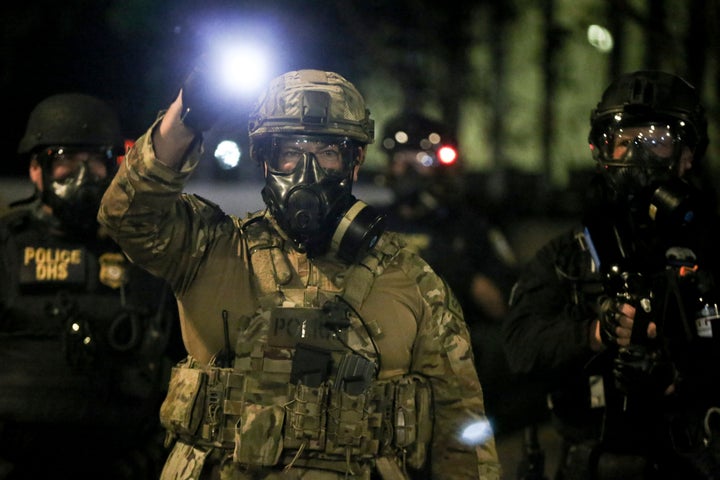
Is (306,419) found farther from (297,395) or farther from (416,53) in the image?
(416,53)

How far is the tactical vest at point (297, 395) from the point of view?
13.0 feet

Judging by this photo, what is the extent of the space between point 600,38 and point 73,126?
9.24 metres

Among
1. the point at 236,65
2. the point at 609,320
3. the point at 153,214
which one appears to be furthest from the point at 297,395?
the point at 609,320

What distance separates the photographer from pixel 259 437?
3.92 m

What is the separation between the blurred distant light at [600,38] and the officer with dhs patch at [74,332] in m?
8.72

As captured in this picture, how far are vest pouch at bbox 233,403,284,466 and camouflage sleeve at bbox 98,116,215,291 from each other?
515mm

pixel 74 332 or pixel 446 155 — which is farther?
pixel 446 155

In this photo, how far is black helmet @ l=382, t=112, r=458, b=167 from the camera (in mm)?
8773

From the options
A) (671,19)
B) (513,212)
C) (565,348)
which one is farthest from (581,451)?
(513,212)

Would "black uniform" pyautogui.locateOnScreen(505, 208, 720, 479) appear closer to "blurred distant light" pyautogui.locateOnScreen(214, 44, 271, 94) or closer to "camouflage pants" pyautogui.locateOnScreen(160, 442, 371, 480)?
"camouflage pants" pyautogui.locateOnScreen(160, 442, 371, 480)

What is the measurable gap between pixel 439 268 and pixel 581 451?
10.6 ft

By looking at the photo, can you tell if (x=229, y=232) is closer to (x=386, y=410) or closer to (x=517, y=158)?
(x=386, y=410)

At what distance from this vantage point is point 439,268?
8297mm

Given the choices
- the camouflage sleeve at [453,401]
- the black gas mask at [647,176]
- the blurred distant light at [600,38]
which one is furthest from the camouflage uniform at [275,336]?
the blurred distant light at [600,38]
